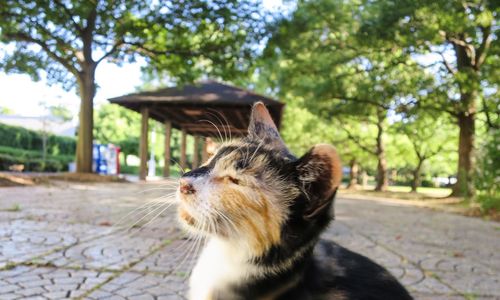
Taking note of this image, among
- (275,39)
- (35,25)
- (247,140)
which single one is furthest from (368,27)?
(247,140)

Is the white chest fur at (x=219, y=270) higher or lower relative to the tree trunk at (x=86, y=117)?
lower

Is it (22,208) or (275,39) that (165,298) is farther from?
(275,39)

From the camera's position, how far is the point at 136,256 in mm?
3691

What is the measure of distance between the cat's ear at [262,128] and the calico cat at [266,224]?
289mm

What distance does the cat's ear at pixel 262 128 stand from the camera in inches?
84.5

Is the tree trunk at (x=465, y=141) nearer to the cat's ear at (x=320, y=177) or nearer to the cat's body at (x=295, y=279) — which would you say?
the cat's body at (x=295, y=279)

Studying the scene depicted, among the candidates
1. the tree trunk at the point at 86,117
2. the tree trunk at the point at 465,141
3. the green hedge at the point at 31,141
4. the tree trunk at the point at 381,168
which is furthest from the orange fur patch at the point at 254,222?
the green hedge at the point at 31,141

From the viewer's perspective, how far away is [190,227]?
1.83 m

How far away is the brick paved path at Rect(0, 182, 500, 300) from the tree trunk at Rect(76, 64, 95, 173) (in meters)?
Result: 8.60

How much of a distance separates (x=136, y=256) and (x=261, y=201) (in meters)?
2.37

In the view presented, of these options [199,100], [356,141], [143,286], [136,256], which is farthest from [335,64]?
[143,286]

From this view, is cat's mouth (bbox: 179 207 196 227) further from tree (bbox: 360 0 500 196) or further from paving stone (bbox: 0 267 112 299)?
tree (bbox: 360 0 500 196)

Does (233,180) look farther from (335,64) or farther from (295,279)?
(335,64)

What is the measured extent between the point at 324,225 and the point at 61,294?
72.7 inches
